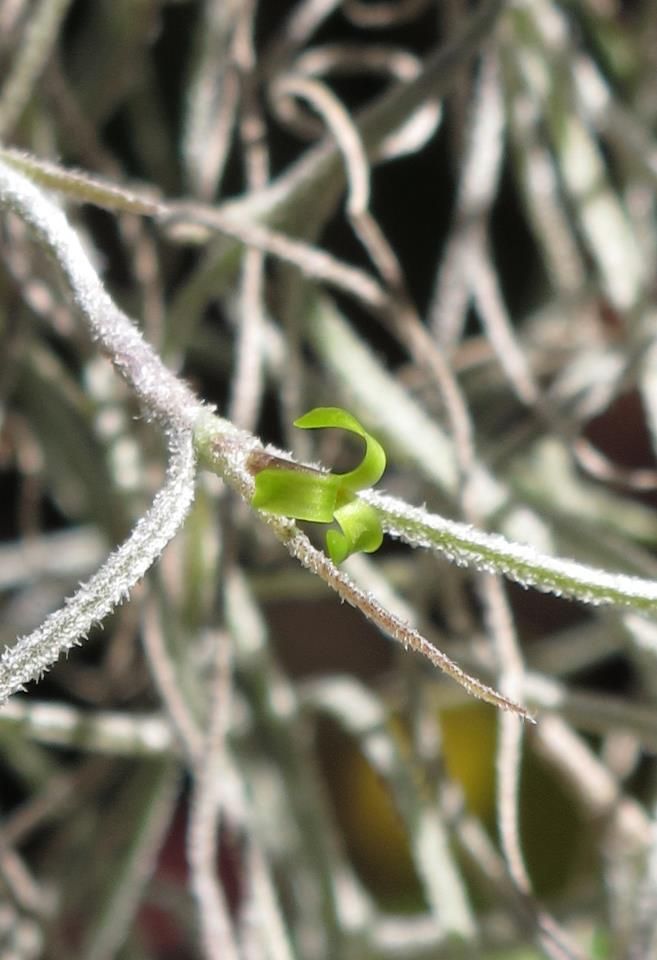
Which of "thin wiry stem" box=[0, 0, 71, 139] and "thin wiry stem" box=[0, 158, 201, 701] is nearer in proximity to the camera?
"thin wiry stem" box=[0, 158, 201, 701]

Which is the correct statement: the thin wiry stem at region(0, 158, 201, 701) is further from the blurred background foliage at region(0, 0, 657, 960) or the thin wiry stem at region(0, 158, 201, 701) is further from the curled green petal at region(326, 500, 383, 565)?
the blurred background foliage at region(0, 0, 657, 960)

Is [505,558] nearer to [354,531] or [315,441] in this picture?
[354,531]

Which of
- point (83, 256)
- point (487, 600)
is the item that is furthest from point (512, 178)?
point (83, 256)

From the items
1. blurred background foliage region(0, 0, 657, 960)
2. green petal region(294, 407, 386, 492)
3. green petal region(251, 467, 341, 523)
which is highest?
blurred background foliage region(0, 0, 657, 960)

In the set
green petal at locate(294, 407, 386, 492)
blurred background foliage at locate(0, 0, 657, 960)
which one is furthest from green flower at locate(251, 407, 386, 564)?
blurred background foliage at locate(0, 0, 657, 960)

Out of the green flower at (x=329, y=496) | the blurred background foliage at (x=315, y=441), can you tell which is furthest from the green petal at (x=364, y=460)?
the blurred background foliage at (x=315, y=441)

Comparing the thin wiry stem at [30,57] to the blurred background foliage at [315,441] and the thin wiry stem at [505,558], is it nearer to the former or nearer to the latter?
the blurred background foliage at [315,441]

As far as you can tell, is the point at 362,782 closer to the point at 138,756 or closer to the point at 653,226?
the point at 138,756

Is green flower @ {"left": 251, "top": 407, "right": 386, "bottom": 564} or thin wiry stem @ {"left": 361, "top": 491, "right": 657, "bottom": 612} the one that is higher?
thin wiry stem @ {"left": 361, "top": 491, "right": 657, "bottom": 612}
